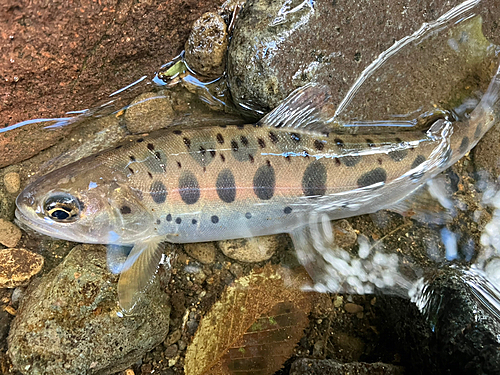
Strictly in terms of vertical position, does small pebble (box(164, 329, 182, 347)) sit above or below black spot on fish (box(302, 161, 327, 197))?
below

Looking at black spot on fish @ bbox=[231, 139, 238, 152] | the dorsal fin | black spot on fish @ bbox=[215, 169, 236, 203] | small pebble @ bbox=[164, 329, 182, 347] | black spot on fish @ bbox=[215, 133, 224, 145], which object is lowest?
small pebble @ bbox=[164, 329, 182, 347]

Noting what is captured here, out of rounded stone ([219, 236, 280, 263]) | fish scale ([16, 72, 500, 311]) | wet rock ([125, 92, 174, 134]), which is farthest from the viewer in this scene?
rounded stone ([219, 236, 280, 263])

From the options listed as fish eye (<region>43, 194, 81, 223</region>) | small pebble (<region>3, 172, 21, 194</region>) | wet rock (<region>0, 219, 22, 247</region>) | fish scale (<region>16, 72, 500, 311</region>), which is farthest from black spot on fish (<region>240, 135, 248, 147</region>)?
wet rock (<region>0, 219, 22, 247</region>)

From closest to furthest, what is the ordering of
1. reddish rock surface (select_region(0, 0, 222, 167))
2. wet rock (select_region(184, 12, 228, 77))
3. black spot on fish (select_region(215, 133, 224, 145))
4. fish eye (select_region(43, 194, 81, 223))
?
reddish rock surface (select_region(0, 0, 222, 167)) → fish eye (select_region(43, 194, 81, 223)) → black spot on fish (select_region(215, 133, 224, 145)) → wet rock (select_region(184, 12, 228, 77))

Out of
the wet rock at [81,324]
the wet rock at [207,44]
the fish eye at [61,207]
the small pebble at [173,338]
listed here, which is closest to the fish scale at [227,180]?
the fish eye at [61,207]

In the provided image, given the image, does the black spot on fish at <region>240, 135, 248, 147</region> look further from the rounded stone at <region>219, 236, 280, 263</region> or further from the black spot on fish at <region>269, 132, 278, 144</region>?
the rounded stone at <region>219, 236, 280, 263</region>

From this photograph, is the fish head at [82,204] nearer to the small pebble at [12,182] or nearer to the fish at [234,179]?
the fish at [234,179]
